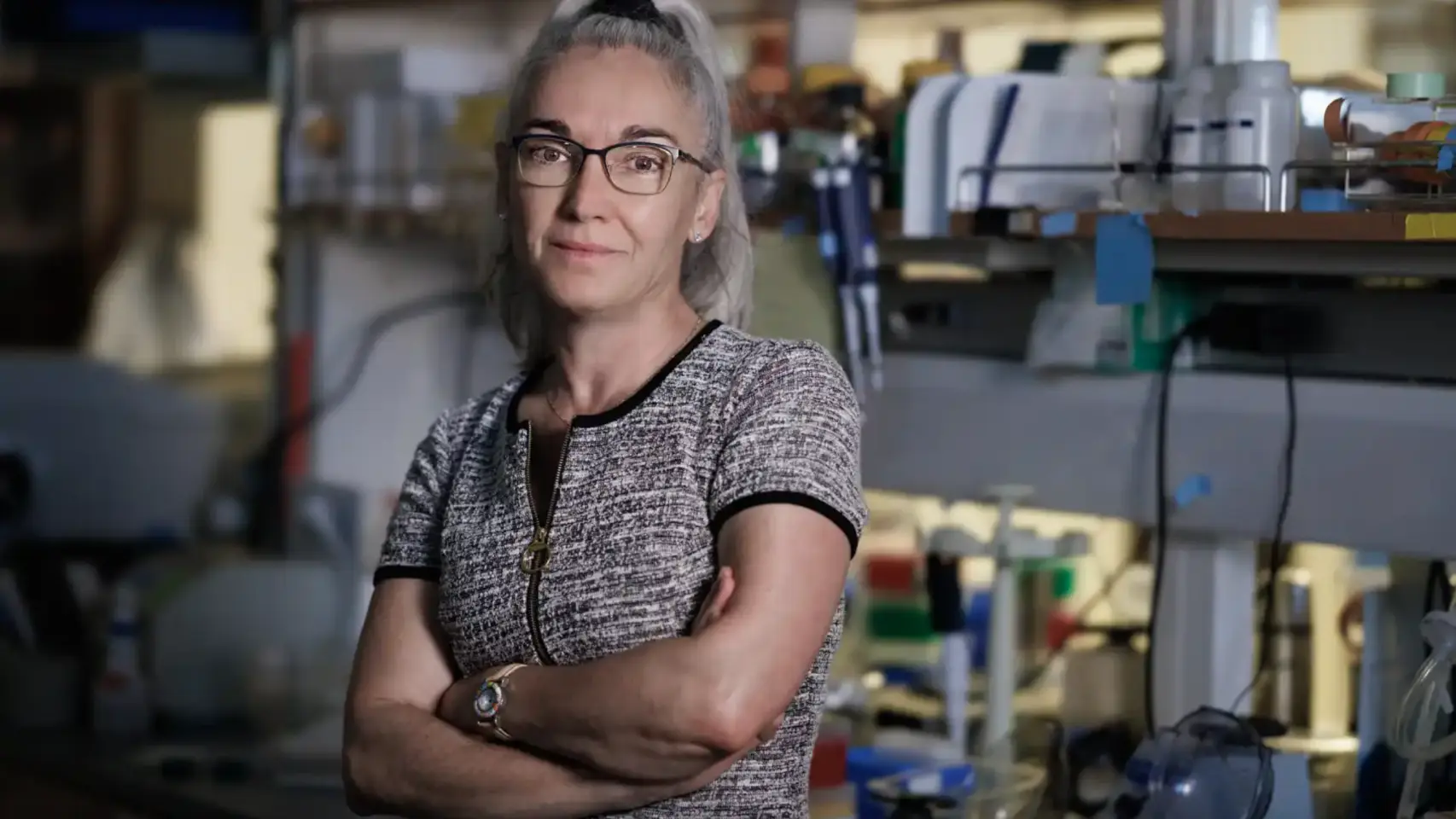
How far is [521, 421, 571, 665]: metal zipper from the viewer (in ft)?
3.71

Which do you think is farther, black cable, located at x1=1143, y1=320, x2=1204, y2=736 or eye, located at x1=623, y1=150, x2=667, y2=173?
black cable, located at x1=1143, y1=320, x2=1204, y2=736

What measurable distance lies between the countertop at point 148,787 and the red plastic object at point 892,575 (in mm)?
637

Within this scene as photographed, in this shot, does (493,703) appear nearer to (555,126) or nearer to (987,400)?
(555,126)

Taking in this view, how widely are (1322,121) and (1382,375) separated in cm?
20

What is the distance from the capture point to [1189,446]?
1.49m

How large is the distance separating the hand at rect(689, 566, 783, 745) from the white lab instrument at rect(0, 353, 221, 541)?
6.23 ft

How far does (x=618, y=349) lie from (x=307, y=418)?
Result: 1459 millimetres

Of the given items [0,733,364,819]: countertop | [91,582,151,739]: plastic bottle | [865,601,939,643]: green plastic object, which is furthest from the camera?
[91,582,151,739]: plastic bottle

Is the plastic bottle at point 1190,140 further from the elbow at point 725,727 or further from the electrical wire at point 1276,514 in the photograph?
the elbow at point 725,727

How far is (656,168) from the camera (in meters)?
1.16

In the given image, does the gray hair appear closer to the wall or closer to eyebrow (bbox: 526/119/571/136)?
eyebrow (bbox: 526/119/571/136)

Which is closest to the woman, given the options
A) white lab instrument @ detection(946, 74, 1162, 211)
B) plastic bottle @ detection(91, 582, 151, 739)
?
white lab instrument @ detection(946, 74, 1162, 211)

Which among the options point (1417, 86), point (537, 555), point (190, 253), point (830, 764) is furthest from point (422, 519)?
point (190, 253)

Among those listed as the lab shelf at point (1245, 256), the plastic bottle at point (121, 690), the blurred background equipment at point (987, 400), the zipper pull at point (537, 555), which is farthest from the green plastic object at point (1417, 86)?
the plastic bottle at point (121, 690)
